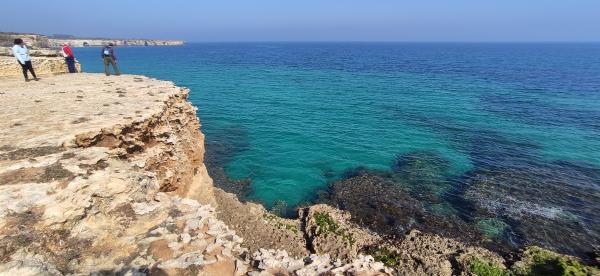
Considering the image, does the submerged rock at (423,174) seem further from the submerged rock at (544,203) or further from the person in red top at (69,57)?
the person in red top at (69,57)

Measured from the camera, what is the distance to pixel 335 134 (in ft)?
117

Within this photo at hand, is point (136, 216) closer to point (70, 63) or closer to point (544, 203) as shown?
point (70, 63)

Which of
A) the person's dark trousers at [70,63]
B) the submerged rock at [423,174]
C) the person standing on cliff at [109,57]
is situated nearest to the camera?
the person standing on cliff at [109,57]

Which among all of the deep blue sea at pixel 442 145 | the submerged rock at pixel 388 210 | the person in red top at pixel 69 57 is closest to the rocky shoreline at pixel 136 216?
the submerged rock at pixel 388 210

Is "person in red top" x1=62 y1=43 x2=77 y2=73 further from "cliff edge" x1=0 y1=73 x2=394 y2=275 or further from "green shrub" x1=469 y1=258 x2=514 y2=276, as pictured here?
"green shrub" x1=469 y1=258 x2=514 y2=276

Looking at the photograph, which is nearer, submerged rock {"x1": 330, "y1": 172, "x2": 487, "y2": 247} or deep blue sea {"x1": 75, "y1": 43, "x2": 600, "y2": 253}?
submerged rock {"x1": 330, "y1": 172, "x2": 487, "y2": 247}

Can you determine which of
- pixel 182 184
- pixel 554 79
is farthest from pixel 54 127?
pixel 554 79

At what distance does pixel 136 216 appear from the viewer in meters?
8.59

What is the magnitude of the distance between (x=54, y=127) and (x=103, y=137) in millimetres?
1594

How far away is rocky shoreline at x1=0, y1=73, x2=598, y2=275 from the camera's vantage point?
7.36 meters

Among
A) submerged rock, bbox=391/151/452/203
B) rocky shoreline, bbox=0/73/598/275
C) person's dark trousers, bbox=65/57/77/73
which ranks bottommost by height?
submerged rock, bbox=391/151/452/203

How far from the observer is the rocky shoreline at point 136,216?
736cm

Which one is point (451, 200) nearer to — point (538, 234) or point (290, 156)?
point (538, 234)

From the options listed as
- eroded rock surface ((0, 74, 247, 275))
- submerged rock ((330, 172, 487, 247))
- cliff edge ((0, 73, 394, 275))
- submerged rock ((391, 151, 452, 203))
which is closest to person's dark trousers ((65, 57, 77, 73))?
eroded rock surface ((0, 74, 247, 275))
